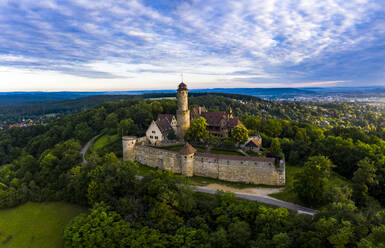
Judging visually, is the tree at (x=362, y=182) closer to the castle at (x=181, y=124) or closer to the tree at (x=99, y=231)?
the castle at (x=181, y=124)

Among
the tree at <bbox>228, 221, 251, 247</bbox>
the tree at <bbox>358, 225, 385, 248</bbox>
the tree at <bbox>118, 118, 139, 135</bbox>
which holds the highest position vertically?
the tree at <bbox>118, 118, 139, 135</bbox>

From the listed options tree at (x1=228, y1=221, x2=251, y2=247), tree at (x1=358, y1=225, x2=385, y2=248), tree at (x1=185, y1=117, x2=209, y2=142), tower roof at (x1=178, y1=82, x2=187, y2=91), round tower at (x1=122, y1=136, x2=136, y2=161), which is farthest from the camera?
tower roof at (x1=178, y1=82, x2=187, y2=91)

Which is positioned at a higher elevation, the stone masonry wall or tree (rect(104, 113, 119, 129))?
tree (rect(104, 113, 119, 129))

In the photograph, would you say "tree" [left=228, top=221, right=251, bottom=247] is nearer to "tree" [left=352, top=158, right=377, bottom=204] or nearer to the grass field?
"tree" [left=352, top=158, right=377, bottom=204]

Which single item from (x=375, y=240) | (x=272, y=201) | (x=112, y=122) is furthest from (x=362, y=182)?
(x=112, y=122)

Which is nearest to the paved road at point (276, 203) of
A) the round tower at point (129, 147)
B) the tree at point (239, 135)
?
the tree at point (239, 135)

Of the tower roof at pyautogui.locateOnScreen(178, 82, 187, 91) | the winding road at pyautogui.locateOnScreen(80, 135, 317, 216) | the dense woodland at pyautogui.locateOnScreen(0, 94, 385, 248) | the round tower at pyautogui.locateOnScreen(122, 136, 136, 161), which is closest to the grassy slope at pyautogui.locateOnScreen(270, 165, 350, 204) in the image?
the winding road at pyautogui.locateOnScreen(80, 135, 317, 216)
